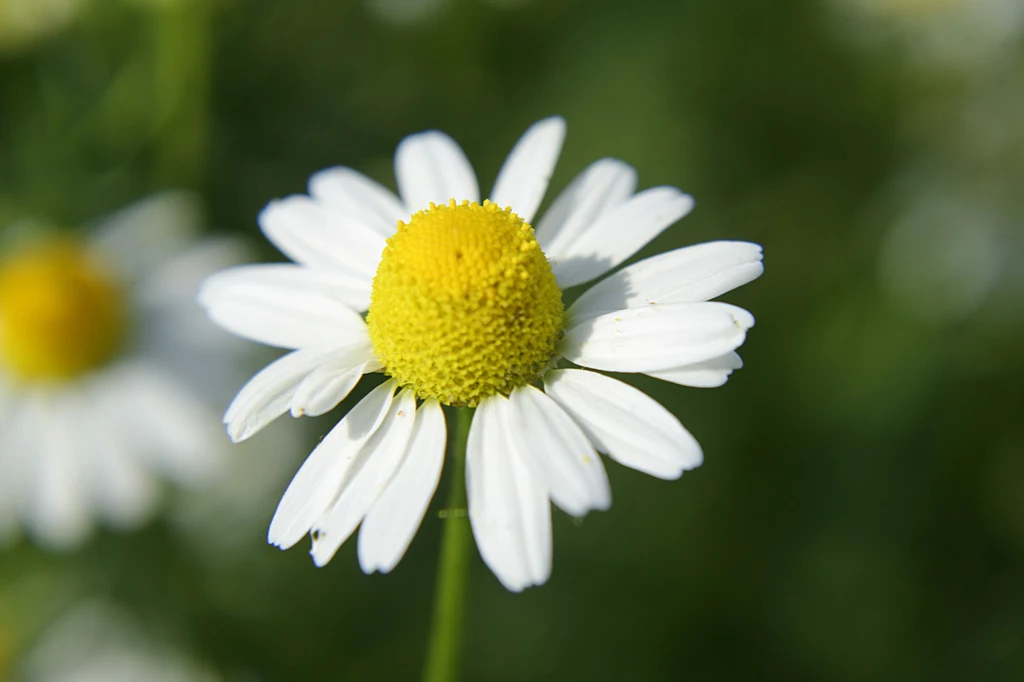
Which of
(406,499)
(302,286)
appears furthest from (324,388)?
(302,286)

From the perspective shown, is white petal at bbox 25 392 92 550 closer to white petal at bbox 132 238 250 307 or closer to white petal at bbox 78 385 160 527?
white petal at bbox 78 385 160 527

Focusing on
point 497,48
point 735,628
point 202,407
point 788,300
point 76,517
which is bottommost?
point 735,628

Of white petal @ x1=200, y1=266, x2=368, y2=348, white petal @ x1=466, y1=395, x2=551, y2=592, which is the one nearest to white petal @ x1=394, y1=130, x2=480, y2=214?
white petal @ x1=200, y1=266, x2=368, y2=348

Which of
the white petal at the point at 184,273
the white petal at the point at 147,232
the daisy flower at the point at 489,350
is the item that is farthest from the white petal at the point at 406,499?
the white petal at the point at 147,232

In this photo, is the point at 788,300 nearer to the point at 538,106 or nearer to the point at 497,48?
the point at 538,106

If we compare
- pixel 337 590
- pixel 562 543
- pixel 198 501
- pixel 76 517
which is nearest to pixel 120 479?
pixel 76 517
